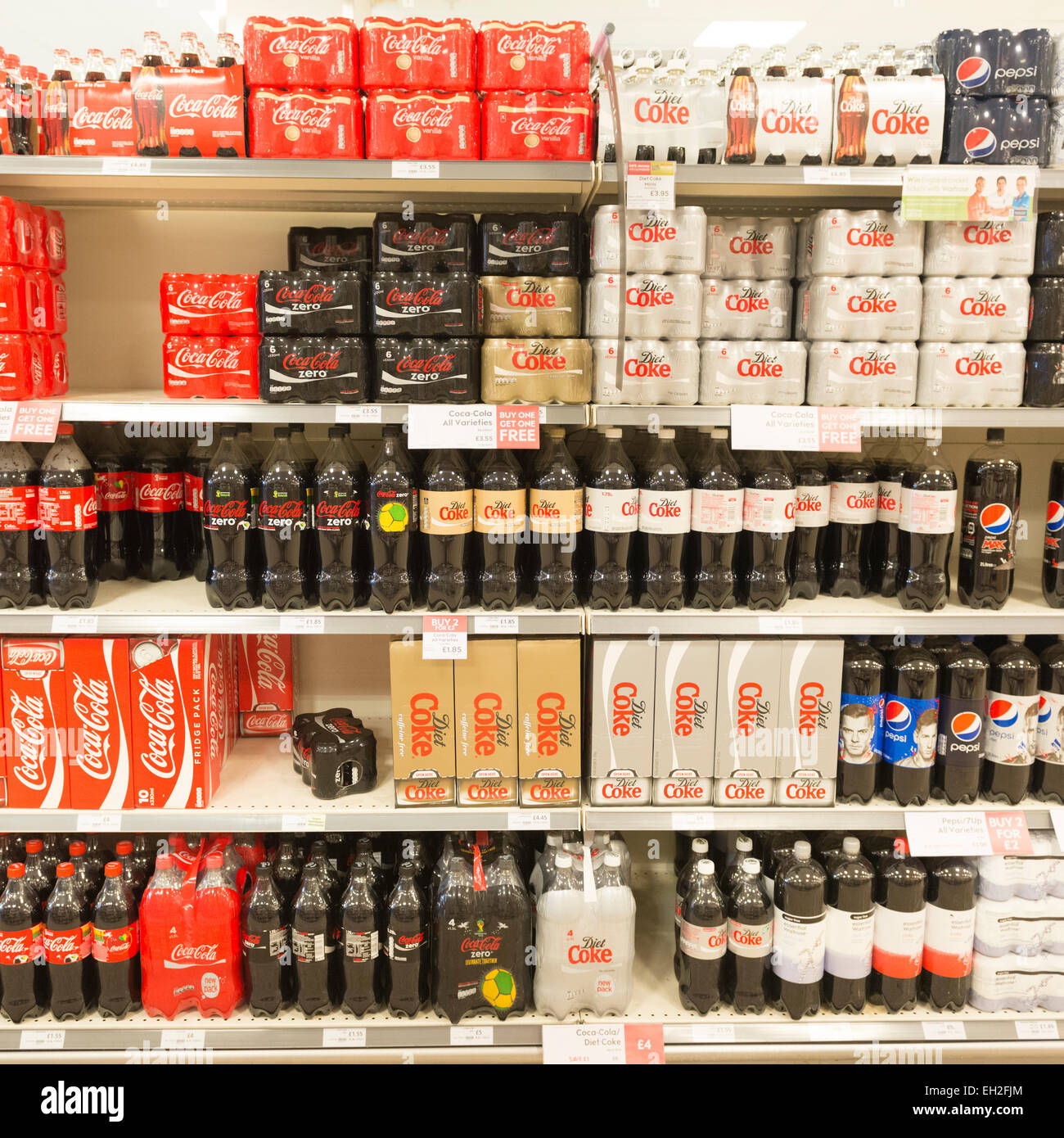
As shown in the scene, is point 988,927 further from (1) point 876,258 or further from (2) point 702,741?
(1) point 876,258

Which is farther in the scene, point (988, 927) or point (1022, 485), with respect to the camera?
point (1022, 485)

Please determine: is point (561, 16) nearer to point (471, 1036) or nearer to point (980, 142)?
point (980, 142)

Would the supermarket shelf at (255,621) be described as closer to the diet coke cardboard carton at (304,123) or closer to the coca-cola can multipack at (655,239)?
the coca-cola can multipack at (655,239)

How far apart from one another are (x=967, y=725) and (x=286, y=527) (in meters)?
1.93

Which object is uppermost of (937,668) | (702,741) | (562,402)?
(562,402)

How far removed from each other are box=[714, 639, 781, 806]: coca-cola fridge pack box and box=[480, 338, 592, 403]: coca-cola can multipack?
80 cm

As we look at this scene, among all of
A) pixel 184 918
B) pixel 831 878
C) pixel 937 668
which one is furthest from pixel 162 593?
pixel 937 668

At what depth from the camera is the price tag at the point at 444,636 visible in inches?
89.0

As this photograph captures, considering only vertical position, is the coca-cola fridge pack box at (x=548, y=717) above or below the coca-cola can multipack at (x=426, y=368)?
below

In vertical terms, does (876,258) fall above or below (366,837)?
above

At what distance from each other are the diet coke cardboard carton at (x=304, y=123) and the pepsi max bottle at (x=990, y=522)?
73.0 inches

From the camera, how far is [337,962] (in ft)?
7.85

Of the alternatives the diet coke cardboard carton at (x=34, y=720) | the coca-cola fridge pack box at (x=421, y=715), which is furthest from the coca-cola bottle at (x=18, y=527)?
the coca-cola fridge pack box at (x=421, y=715)
